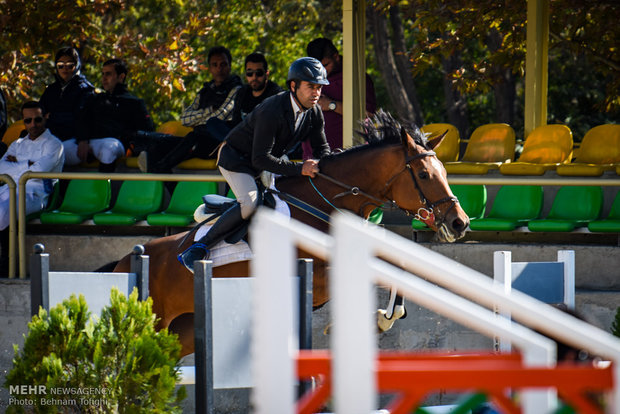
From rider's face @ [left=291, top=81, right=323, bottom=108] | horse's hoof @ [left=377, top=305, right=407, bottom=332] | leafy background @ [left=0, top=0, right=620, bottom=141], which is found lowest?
horse's hoof @ [left=377, top=305, right=407, bottom=332]

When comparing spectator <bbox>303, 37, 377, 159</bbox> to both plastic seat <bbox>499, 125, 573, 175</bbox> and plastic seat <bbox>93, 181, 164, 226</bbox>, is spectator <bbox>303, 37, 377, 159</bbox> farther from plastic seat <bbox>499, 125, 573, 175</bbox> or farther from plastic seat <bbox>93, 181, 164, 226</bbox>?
plastic seat <bbox>93, 181, 164, 226</bbox>

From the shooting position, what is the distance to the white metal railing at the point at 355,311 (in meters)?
1.95

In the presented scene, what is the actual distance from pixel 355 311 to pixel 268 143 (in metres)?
4.69

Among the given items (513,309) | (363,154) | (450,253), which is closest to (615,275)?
(450,253)

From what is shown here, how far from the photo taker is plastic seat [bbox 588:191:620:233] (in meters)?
8.31

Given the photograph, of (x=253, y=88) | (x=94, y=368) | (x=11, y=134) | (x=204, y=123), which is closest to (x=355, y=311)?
(x=94, y=368)

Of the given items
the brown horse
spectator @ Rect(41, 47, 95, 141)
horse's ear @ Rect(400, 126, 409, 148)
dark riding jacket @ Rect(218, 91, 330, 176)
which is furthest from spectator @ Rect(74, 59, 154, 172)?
horse's ear @ Rect(400, 126, 409, 148)

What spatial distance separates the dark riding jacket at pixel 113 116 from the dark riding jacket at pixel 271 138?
3594mm

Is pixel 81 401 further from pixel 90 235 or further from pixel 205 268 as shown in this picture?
pixel 90 235

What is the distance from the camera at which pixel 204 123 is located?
31.7 feet

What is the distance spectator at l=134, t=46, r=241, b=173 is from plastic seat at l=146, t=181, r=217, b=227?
0.33 m

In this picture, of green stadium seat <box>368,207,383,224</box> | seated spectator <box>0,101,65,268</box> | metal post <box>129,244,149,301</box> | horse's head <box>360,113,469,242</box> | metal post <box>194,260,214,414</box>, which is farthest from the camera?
seated spectator <box>0,101,65,268</box>

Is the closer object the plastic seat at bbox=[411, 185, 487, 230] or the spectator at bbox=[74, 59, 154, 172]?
the plastic seat at bbox=[411, 185, 487, 230]

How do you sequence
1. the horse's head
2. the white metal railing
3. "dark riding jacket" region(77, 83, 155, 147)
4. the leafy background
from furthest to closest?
the leafy background < "dark riding jacket" region(77, 83, 155, 147) < the horse's head < the white metal railing
